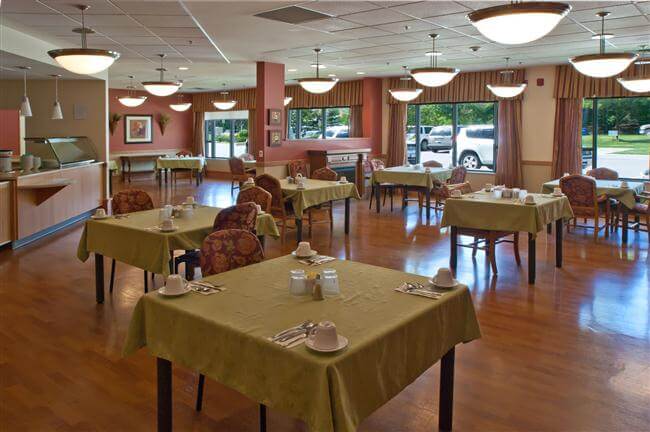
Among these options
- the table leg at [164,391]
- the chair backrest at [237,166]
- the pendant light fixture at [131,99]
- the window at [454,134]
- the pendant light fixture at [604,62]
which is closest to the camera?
the table leg at [164,391]

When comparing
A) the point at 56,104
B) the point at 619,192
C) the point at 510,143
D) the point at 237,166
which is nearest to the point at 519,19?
the point at 619,192

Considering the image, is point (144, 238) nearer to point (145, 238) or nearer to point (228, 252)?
point (145, 238)

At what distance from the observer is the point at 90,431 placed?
8.95 feet

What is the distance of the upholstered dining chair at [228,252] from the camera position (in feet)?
10.4

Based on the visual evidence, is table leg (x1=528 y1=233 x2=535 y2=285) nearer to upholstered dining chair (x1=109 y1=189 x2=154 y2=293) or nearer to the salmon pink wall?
upholstered dining chair (x1=109 y1=189 x2=154 y2=293)

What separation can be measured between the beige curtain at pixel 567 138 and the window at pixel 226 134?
980 centimetres

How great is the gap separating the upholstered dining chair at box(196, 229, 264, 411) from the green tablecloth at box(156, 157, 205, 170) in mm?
11951

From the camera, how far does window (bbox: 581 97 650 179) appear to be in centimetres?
1016

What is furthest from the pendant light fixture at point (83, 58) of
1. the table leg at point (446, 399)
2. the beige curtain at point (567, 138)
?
the beige curtain at point (567, 138)

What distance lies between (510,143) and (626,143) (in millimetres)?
2124

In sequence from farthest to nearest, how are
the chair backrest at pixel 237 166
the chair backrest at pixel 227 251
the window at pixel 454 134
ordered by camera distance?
1. the chair backrest at pixel 237 166
2. the window at pixel 454 134
3. the chair backrest at pixel 227 251

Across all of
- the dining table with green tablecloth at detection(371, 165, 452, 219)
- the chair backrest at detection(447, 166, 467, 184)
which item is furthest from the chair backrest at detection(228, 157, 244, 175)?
the chair backrest at detection(447, 166, 467, 184)

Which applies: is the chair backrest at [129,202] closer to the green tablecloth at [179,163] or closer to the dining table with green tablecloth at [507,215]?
the dining table with green tablecloth at [507,215]

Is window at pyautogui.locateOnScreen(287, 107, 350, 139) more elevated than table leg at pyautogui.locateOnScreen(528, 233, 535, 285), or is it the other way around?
window at pyautogui.locateOnScreen(287, 107, 350, 139)
